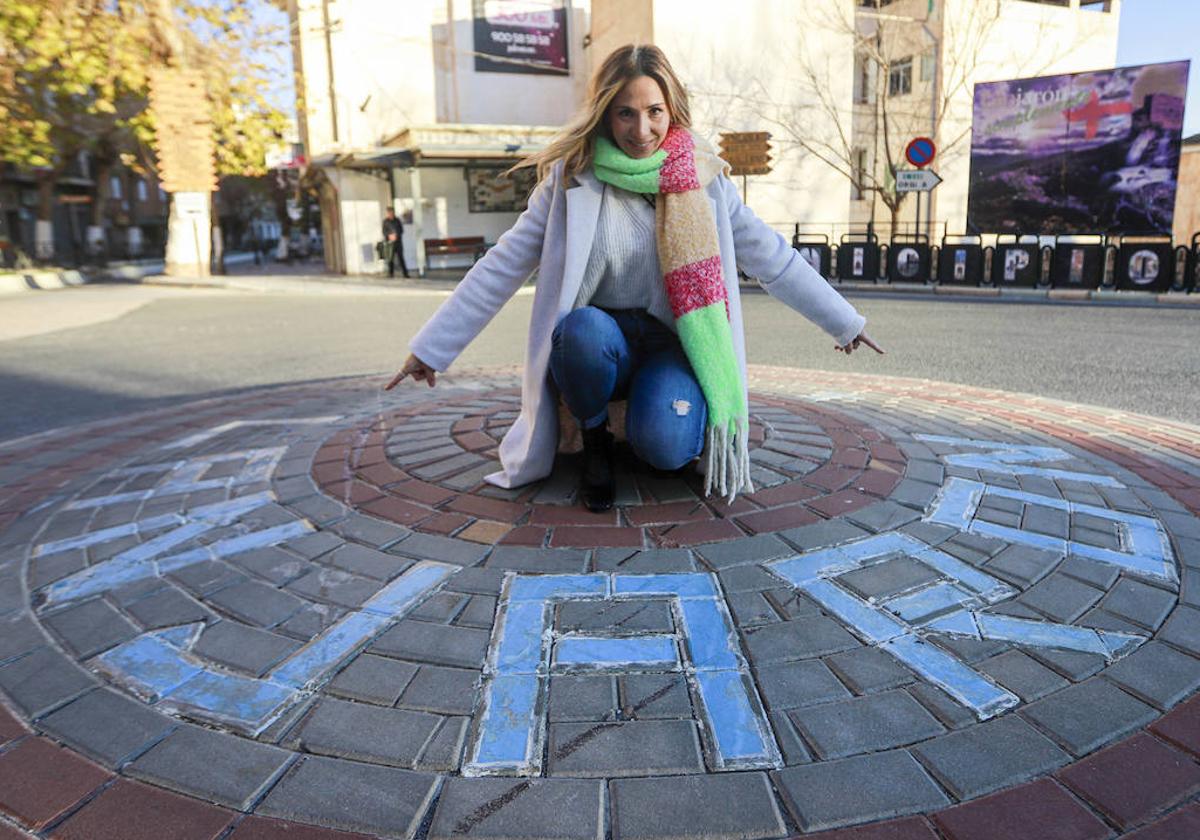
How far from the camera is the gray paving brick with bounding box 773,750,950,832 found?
1.36 metres

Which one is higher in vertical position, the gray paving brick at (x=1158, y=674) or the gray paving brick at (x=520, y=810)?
the gray paving brick at (x=1158, y=674)

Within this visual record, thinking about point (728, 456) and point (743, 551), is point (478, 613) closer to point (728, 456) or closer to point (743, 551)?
point (743, 551)

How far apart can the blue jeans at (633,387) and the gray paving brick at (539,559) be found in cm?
50

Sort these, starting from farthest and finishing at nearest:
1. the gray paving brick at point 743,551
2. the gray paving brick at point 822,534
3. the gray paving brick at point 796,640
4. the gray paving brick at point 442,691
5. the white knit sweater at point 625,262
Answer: the white knit sweater at point 625,262, the gray paving brick at point 822,534, the gray paving brick at point 743,551, the gray paving brick at point 796,640, the gray paving brick at point 442,691

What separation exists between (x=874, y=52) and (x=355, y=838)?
82.2ft

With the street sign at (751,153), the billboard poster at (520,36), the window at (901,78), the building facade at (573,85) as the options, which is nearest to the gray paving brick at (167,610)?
the street sign at (751,153)

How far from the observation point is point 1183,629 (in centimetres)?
193

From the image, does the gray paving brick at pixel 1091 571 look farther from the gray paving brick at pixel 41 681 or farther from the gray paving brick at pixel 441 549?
the gray paving brick at pixel 41 681

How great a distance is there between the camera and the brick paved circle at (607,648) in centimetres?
141

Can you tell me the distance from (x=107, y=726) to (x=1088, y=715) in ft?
6.35

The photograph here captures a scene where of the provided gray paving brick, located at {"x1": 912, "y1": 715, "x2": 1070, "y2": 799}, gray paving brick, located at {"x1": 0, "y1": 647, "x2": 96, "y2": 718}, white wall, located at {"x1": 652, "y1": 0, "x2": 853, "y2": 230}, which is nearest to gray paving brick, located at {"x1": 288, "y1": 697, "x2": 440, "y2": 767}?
gray paving brick, located at {"x1": 0, "y1": 647, "x2": 96, "y2": 718}

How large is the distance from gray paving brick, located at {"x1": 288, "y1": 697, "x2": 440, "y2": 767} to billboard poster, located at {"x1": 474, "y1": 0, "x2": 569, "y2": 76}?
2645 centimetres

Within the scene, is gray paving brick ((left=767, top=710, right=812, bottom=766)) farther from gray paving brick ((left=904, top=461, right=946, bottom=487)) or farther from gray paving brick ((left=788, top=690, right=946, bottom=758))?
gray paving brick ((left=904, top=461, right=946, bottom=487))

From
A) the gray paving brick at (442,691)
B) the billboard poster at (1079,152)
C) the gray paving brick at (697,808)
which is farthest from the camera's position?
the billboard poster at (1079,152)
